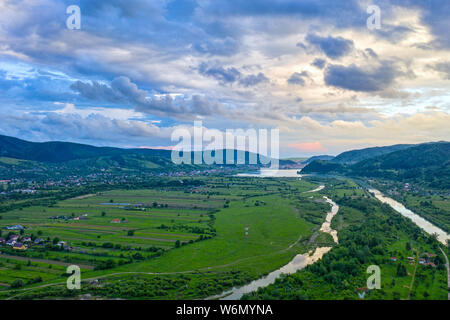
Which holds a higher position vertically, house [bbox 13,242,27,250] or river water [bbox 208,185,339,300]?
house [bbox 13,242,27,250]

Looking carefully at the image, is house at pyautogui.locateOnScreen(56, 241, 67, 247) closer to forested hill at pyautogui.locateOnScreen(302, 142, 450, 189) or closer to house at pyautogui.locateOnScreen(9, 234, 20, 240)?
house at pyautogui.locateOnScreen(9, 234, 20, 240)

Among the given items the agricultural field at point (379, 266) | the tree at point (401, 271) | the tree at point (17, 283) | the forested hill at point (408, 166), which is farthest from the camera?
the forested hill at point (408, 166)

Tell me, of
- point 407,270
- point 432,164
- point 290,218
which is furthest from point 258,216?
point 432,164

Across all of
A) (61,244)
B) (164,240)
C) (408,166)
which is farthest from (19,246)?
(408,166)

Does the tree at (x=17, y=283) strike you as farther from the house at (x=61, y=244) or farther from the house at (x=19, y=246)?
the house at (x=19, y=246)

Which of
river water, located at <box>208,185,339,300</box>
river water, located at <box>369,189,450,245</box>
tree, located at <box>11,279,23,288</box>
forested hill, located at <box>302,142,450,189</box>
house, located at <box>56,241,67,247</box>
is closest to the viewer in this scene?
river water, located at <box>208,185,339,300</box>

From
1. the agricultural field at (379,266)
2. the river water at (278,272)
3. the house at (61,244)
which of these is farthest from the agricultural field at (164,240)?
the agricultural field at (379,266)

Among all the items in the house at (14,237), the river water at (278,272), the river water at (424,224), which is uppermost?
the house at (14,237)

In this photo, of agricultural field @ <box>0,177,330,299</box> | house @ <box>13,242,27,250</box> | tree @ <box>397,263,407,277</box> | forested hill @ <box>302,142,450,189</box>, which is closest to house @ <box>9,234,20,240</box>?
agricultural field @ <box>0,177,330,299</box>

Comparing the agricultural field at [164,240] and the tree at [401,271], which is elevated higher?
the tree at [401,271]

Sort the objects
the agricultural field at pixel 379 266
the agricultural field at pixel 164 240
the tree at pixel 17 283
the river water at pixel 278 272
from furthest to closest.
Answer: the agricultural field at pixel 164 240
the tree at pixel 17 283
the river water at pixel 278 272
the agricultural field at pixel 379 266
